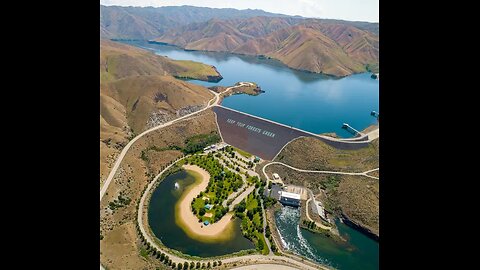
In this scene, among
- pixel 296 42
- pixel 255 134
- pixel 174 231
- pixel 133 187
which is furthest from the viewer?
pixel 296 42

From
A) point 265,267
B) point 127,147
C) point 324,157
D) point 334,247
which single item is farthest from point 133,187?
point 324,157

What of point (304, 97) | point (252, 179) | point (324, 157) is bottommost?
point (252, 179)

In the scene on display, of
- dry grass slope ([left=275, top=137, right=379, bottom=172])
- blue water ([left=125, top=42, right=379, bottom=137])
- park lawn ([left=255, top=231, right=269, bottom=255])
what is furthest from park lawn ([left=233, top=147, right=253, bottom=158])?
park lawn ([left=255, top=231, right=269, bottom=255])

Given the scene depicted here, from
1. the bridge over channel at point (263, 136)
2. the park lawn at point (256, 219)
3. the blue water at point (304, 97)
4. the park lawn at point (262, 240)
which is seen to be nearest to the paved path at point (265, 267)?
the park lawn at point (262, 240)

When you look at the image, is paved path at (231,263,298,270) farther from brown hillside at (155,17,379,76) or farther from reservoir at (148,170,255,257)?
brown hillside at (155,17,379,76)

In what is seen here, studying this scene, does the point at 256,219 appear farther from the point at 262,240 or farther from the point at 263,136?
the point at 263,136
